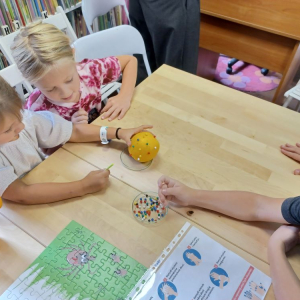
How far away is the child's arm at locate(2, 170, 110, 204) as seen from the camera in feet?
2.47

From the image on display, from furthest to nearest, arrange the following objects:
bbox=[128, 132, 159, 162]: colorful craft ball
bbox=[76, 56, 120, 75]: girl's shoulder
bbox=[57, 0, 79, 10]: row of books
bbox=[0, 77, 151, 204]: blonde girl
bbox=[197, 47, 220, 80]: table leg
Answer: bbox=[197, 47, 220, 80]: table leg < bbox=[57, 0, 79, 10]: row of books < bbox=[76, 56, 120, 75]: girl's shoulder < bbox=[128, 132, 159, 162]: colorful craft ball < bbox=[0, 77, 151, 204]: blonde girl

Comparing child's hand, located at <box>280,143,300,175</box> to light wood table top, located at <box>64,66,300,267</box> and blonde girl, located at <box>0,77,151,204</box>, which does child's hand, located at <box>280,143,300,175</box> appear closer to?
light wood table top, located at <box>64,66,300,267</box>

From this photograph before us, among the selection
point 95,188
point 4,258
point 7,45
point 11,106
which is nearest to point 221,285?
point 95,188

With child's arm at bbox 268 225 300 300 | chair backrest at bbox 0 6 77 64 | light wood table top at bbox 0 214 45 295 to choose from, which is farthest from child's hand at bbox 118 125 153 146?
chair backrest at bbox 0 6 77 64

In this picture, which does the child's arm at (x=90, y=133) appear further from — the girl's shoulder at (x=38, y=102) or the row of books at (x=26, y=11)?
the row of books at (x=26, y=11)

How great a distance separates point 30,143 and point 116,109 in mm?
341

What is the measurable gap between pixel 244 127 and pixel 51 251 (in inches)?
29.5

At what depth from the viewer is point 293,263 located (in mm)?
651

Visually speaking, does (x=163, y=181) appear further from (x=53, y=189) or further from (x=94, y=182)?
(x=53, y=189)

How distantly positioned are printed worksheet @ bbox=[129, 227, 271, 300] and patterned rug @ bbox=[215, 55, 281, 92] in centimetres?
196

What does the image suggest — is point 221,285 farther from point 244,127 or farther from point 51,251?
point 244,127

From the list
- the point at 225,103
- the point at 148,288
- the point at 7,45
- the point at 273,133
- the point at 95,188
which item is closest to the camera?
the point at 148,288

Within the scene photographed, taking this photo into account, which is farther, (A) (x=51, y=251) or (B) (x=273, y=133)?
(B) (x=273, y=133)

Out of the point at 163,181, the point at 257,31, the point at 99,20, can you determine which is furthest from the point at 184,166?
the point at 99,20
